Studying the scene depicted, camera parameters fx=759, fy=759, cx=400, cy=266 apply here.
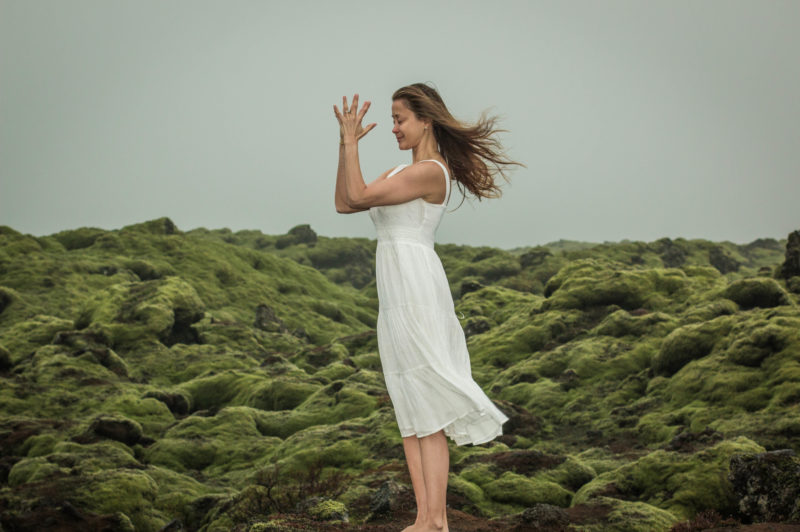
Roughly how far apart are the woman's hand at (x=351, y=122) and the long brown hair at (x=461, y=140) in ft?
1.80

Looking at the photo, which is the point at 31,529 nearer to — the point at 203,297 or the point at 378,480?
the point at 378,480

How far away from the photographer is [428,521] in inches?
258

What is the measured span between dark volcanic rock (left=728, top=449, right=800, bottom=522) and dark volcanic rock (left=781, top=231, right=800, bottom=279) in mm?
25234

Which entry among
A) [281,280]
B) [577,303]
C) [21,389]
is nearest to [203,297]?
[281,280]

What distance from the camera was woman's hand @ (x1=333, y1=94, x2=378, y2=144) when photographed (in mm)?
6230

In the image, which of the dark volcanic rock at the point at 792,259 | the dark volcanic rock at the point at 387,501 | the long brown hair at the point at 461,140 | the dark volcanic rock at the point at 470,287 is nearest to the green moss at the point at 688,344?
the dark volcanic rock at the point at 792,259

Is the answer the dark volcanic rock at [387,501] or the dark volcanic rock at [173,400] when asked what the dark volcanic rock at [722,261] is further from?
the dark volcanic rock at [387,501]

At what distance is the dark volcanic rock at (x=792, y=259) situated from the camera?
1329 inches

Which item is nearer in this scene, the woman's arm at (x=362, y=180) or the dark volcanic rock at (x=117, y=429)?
the woman's arm at (x=362, y=180)

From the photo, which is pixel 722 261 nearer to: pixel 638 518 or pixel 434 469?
pixel 638 518

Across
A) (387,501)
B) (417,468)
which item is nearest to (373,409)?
(387,501)

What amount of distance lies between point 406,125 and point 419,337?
6.14 feet

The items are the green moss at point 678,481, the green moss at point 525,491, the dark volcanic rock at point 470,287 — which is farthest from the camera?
the dark volcanic rock at point 470,287

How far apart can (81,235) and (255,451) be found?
54501mm
